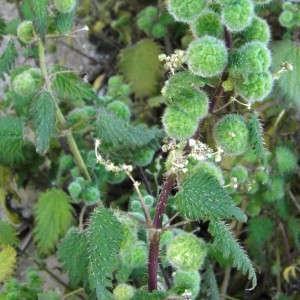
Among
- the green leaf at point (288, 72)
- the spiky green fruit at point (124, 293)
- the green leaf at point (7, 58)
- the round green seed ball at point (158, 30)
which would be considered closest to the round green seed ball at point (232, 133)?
the spiky green fruit at point (124, 293)

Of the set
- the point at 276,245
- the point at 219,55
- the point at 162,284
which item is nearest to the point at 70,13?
the point at 219,55

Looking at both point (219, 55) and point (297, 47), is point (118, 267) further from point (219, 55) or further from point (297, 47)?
point (297, 47)

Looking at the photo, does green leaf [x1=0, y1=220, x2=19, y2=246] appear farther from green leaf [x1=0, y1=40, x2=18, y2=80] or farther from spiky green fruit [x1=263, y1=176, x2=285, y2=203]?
spiky green fruit [x1=263, y1=176, x2=285, y2=203]

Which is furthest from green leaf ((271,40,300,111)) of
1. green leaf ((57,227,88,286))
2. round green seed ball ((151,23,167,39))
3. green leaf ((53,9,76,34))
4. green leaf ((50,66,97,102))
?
green leaf ((57,227,88,286))

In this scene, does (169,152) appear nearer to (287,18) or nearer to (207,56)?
(207,56)

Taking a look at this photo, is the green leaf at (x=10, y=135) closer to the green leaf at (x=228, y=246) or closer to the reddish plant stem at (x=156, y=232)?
the reddish plant stem at (x=156, y=232)
